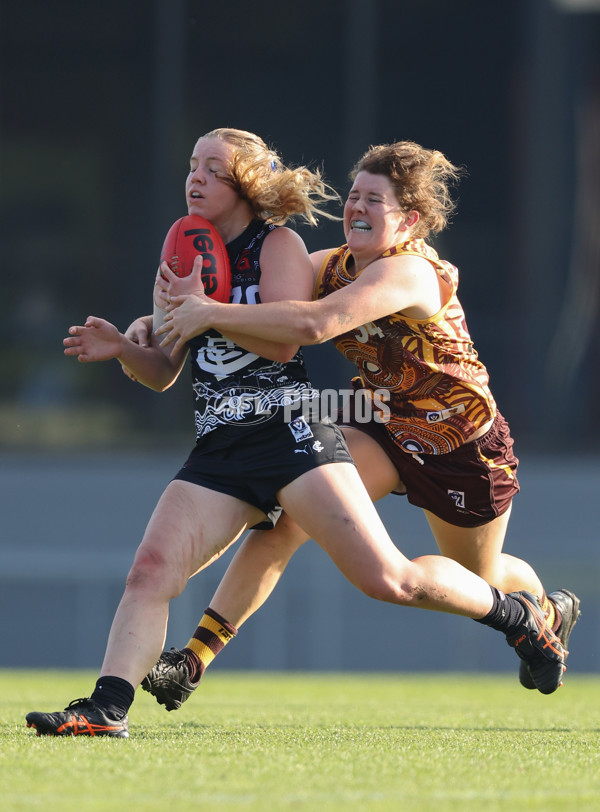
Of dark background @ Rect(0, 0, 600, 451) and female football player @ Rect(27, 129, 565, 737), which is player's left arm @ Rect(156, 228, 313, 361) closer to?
female football player @ Rect(27, 129, 565, 737)

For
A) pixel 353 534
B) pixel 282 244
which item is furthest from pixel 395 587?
pixel 282 244

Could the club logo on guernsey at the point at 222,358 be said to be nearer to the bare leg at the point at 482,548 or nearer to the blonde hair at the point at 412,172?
the blonde hair at the point at 412,172

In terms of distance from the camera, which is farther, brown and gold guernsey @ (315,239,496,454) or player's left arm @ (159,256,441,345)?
brown and gold guernsey @ (315,239,496,454)

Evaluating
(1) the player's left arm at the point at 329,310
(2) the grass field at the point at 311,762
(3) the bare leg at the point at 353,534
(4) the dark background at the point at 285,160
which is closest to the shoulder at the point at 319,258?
(1) the player's left arm at the point at 329,310

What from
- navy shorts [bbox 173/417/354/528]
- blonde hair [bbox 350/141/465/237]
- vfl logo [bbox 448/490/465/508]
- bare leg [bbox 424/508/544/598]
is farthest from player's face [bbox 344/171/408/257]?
bare leg [bbox 424/508/544/598]

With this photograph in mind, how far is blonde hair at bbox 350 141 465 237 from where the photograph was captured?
4301mm

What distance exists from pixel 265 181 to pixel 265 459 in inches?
36.6

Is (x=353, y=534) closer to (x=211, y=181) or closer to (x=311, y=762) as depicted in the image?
(x=311, y=762)

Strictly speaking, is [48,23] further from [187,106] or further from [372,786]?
[372,786]

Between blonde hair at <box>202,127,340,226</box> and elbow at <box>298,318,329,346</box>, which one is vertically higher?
blonde hair at <box>202,127,340,226</box>

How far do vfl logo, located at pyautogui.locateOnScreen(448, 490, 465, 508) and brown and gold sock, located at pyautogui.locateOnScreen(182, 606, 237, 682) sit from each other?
0.88 metres

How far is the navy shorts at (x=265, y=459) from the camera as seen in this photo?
4008 mm

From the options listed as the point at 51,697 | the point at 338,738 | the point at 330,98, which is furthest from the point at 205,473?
Answer: the point at 330,98

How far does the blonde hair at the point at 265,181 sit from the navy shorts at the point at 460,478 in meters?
0.83
